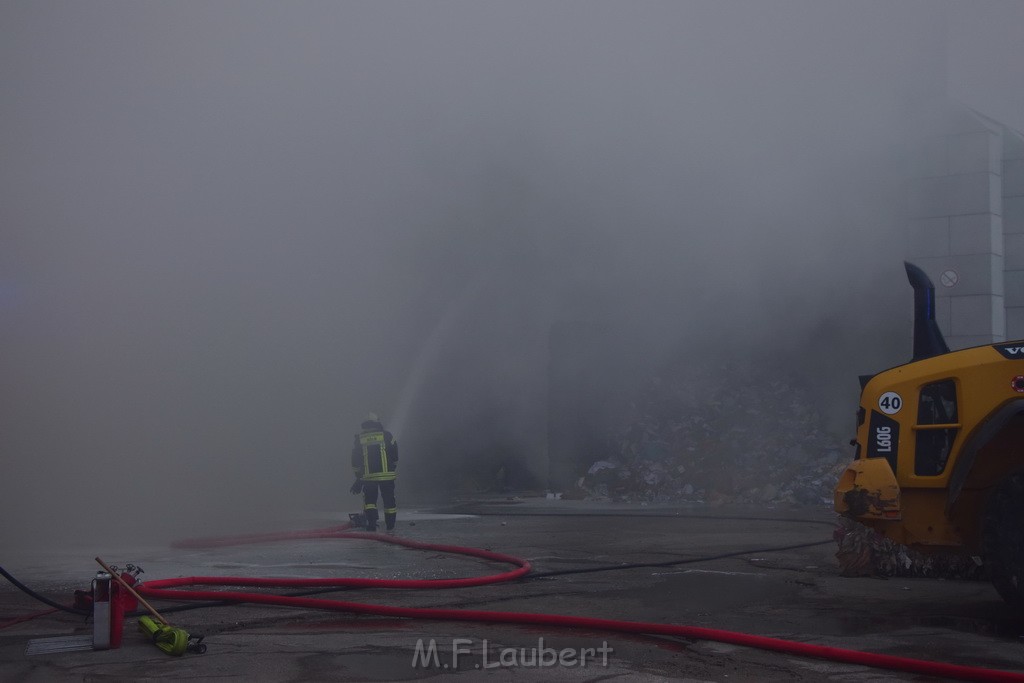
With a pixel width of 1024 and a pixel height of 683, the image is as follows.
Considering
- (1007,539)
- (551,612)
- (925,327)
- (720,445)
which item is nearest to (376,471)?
(551,612)

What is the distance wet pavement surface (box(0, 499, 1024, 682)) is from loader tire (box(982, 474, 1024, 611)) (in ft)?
0.70

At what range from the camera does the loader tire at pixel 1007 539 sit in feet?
15.9

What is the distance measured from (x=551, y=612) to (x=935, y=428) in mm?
2095

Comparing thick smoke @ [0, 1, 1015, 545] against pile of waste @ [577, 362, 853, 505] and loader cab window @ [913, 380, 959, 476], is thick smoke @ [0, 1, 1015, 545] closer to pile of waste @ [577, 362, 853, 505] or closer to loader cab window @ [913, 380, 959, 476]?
pile of waste @ [577, 362, 853, 505]

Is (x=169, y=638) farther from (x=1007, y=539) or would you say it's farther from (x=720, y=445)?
(x=720, y=445)

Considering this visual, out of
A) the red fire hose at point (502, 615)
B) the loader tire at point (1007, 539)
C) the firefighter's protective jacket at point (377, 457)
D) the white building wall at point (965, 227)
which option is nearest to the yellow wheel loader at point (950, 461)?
the loader tire at point (1007, 539)

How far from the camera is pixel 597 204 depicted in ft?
41.4

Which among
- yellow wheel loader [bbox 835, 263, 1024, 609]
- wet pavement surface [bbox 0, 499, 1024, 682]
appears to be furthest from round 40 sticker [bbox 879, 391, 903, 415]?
wet pavement surface [bbox 0, 499, 1024, 682]

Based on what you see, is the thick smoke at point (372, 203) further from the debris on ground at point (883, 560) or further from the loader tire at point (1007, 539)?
the loader tire at point (1007, 539)

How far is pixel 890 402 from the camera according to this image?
17.9ft

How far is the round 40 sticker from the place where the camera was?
17.8ft

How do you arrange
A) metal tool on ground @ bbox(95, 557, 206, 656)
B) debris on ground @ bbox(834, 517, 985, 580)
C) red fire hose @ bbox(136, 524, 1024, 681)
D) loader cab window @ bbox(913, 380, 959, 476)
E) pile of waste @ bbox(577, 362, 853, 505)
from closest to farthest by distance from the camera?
1. red fire hose @ bbox(136, 524, 1024, 681)
2. metal tool on ground @ bbox(95, 557, 206, 656)
3. loader cab window @ bbox(913, 380, 959, 476)
4. debris on ground @ bbox(834, 517, 985, 580)
5. pile of waste @ bbox(577, 362, 853, 505)

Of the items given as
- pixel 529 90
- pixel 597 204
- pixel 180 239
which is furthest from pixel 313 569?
pixel 597 204

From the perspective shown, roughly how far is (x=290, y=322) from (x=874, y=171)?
6959 mm
